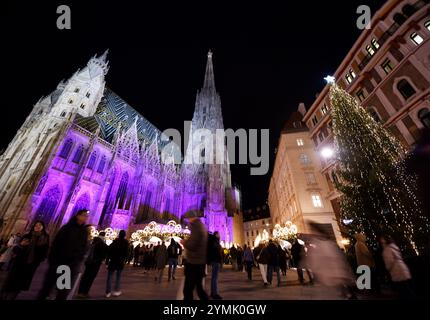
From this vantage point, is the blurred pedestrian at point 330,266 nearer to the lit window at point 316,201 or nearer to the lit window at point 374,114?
the lit window at point 374,114

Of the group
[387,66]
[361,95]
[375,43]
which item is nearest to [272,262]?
[361,95]

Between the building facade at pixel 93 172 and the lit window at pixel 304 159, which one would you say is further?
the lit window at pixel 304 159

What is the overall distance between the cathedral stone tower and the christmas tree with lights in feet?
95.7

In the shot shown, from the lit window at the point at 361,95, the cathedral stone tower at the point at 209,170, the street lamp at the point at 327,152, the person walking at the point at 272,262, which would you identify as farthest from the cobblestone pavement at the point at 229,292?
the cathedral stone tower at the point at 209,170

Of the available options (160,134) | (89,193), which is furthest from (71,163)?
(160,134)

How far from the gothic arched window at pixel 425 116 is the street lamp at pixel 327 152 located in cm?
782

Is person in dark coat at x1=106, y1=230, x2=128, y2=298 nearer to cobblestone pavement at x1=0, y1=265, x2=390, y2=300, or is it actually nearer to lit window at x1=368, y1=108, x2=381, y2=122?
cobblestone pavement at x1=0, y1=265, x2=390, y2=300

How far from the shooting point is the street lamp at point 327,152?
19.4 m

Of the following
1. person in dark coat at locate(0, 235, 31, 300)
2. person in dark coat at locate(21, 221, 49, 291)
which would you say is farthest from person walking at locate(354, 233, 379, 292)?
person in dark coat at locate(0, 235, 31, 300)

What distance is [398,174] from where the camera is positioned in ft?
32.3

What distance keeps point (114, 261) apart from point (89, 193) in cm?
2666

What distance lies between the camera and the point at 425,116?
1145 cm

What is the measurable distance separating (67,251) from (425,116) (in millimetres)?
18162
